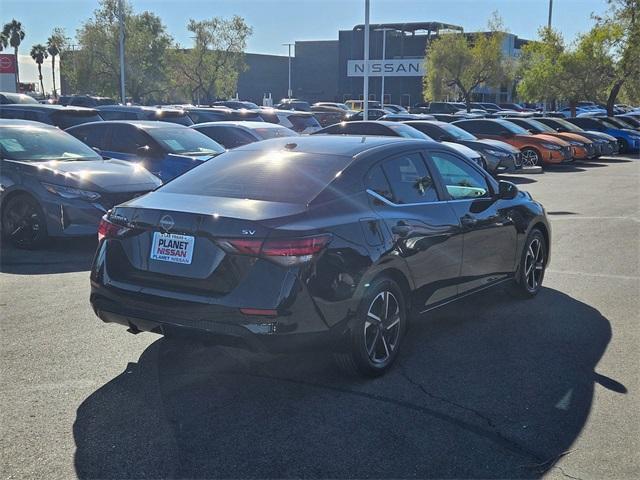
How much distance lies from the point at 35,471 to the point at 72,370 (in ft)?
4.30

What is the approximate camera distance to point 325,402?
425 centimetres

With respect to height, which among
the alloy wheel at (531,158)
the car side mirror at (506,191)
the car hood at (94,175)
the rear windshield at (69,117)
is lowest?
the alloy wheel at (531,158)

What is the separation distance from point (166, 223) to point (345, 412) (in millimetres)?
1555

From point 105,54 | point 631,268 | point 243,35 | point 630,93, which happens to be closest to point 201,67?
point 243,35

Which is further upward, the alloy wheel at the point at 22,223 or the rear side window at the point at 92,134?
the rear side window at the point at 92,134

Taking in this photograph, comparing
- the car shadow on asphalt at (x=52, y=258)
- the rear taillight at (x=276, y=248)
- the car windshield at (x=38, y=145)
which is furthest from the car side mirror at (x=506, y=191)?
the car windshield at (x=38, y=145)

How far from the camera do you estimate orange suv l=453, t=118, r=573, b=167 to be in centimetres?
2198

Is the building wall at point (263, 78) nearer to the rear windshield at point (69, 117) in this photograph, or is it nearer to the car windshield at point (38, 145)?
the rear windshield at point (69, 117)

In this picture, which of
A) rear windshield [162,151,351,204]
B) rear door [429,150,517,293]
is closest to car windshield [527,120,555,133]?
rear door [429,150,517,293]

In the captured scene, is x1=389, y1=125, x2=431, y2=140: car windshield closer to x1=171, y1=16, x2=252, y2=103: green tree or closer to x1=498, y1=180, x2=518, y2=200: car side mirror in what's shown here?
x1=498, y1=180, x2=518, y2=200: car side mirror

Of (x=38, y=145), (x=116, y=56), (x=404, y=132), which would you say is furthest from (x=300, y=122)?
(x=116, y=56)

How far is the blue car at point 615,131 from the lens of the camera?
29.2 m

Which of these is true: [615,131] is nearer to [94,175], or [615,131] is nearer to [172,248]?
[94,175]

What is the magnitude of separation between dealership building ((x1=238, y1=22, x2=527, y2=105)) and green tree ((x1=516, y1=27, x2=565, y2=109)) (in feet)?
53.9
